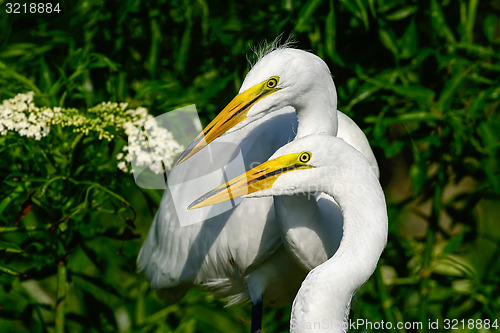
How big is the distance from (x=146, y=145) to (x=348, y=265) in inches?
33.7

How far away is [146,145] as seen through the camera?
7.05ft

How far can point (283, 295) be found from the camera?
241 cm

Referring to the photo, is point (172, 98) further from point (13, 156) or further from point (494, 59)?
point (494, 59)

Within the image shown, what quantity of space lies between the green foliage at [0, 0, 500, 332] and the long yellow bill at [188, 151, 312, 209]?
2.26 feet

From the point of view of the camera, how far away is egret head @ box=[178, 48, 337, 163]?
1.81m

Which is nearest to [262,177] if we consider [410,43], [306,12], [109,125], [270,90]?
[270,90]

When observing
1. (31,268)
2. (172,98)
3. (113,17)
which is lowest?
(31,268)

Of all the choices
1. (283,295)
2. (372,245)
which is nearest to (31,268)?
(283,295)

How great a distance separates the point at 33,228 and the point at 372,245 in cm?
113

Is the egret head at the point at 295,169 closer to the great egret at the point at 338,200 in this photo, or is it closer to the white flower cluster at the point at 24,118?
the great egret at the point at 338,200

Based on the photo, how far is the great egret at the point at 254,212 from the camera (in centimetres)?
184

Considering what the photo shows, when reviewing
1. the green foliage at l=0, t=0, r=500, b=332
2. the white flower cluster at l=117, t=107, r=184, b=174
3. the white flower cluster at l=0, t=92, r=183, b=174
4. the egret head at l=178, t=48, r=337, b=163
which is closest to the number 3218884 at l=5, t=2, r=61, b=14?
the green foliage at l=0, t=0, r=500, b=332

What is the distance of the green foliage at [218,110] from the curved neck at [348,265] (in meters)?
0.90

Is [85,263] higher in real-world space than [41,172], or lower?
lower
